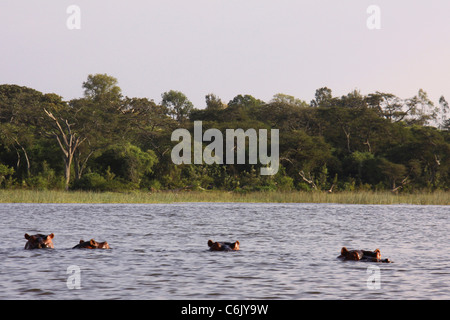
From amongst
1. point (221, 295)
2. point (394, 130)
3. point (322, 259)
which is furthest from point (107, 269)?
point (394, 130)

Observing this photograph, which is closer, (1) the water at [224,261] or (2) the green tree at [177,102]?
(1) the water at [224,261]

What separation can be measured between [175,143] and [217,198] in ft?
34.3

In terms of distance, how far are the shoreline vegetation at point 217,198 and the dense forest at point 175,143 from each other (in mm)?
4669

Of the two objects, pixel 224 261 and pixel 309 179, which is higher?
pixel 309 179

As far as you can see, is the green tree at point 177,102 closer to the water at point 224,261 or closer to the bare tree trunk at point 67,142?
the bare tree trunk at point 67,142

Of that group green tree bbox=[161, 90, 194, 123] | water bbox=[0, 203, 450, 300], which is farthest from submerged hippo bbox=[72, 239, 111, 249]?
green tree bbox=[161, 90, 194, 123]

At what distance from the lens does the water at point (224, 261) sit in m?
10.7

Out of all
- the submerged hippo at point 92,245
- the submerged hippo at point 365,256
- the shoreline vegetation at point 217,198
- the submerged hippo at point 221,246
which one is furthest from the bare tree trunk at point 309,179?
the submerged hippo at point 365,256

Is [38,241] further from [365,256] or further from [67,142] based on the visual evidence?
[67,142]

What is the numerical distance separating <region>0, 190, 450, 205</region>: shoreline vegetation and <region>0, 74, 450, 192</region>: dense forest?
467 cm

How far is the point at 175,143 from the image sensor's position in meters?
53.8

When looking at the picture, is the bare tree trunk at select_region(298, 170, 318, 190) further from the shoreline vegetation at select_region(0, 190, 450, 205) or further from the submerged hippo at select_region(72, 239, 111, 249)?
the submerged hippo at select_region(72, 239, 111, 249)

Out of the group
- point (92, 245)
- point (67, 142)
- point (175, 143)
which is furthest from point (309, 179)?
point (92, 245)

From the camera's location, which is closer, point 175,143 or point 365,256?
point 365,256
